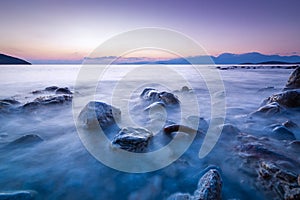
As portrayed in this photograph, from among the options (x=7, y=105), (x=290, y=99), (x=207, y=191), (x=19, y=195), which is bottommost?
(x=7, y=105)

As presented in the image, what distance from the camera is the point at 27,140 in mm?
3193

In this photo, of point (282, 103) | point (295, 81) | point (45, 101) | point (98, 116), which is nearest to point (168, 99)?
point (98, 116)

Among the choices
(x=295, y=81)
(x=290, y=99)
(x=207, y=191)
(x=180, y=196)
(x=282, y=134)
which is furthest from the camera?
(x=295, y=81)

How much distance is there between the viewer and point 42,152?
2830 millimetres

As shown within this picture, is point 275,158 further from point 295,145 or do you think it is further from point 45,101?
point 45,101

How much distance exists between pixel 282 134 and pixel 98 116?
3966mm

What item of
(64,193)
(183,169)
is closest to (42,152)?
(64,193)

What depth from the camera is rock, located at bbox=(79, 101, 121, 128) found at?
384 cm

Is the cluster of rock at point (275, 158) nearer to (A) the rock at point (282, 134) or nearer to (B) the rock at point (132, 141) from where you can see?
(A) the rock at point (282, 134)

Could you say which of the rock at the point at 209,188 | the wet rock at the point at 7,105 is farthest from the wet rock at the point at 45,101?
the rock at the point at 209,188

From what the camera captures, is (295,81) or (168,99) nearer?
(168,99)

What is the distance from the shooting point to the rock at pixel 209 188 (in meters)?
1.80

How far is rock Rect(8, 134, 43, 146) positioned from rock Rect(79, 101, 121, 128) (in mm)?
968

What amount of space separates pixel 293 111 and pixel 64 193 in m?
6.15
